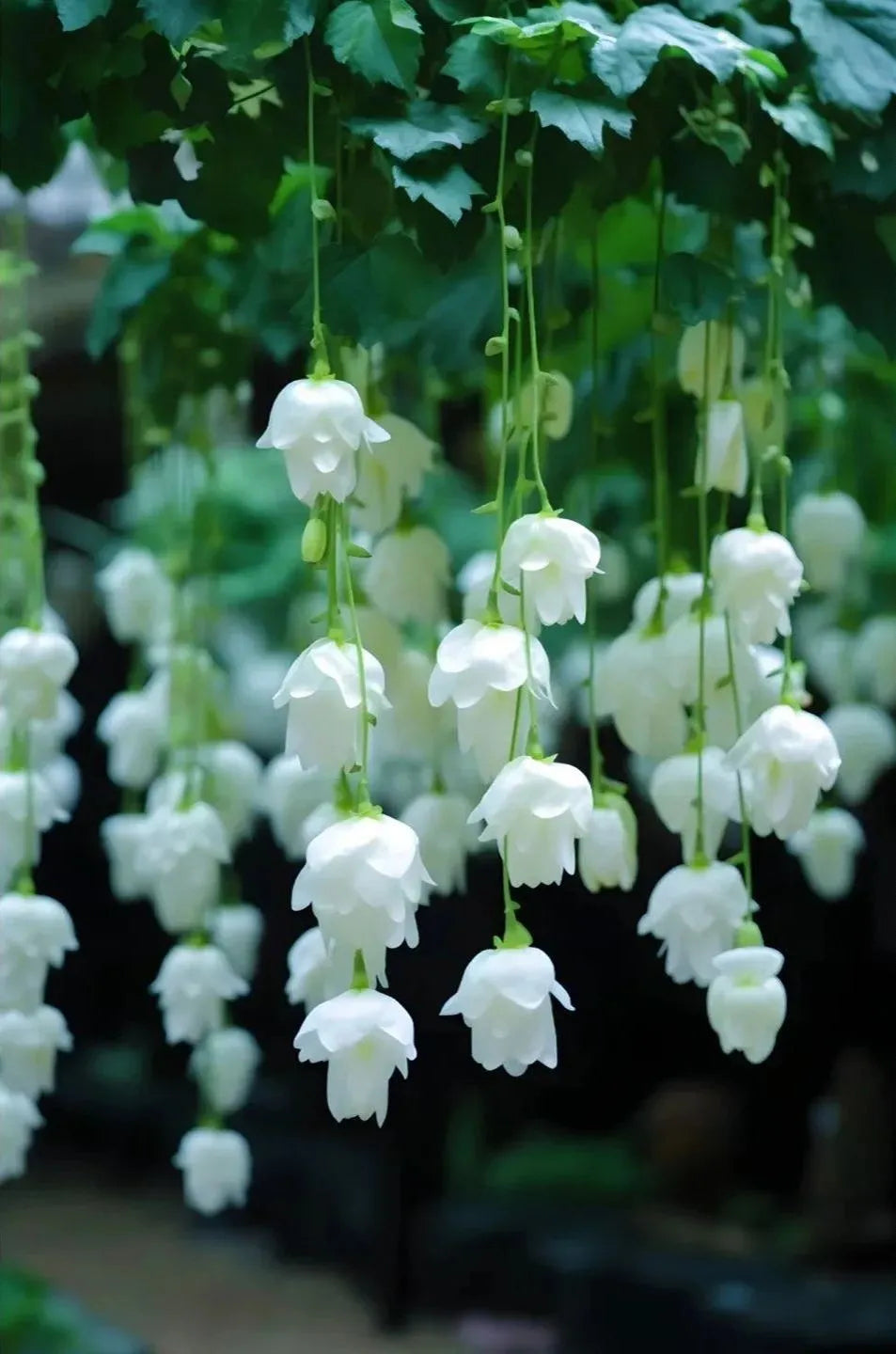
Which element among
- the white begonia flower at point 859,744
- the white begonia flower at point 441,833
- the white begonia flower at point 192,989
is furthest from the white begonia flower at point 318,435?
the white begonia flower at point 859,744

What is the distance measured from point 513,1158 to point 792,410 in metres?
1.13

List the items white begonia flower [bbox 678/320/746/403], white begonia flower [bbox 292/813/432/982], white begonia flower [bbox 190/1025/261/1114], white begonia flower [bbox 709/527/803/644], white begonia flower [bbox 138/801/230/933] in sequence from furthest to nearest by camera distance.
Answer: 1. white begonia flower [bbox 190/1025/261/1114]
2. white begonia flower [bbox 138/801/230/933]
3. white begonia flower [bbox 678/320/746/403]
4. white begonia flower [bbox 709/527/803/644]
5. white begonia flower [bbox 292/813/432/982]

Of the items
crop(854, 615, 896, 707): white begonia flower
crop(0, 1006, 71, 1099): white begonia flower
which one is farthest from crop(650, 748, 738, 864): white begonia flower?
crop(854, 615, 896, 707): white begonia flower

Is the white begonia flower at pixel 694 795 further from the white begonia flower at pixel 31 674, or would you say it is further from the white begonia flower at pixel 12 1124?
the white begonia flower at pixel 12 1124

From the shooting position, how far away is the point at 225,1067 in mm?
1086

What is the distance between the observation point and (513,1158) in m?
2.05

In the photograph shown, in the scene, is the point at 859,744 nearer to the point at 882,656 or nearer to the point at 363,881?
the point at 882,656

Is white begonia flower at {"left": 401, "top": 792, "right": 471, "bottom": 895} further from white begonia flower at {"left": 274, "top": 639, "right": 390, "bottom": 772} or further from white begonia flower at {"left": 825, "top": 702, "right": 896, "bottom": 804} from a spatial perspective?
white begonia flower at {"left": 825, "top": 702, "right": 896, "bottom": 804}

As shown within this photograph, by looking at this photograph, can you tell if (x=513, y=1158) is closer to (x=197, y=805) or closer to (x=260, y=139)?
(x=197, y=805)

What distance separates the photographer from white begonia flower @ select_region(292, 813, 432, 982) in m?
0.59

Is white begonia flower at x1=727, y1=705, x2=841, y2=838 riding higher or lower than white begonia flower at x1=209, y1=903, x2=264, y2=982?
higher

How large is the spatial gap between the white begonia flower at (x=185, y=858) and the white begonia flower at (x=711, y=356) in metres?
0.40

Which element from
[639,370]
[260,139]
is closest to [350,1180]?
[639,370]

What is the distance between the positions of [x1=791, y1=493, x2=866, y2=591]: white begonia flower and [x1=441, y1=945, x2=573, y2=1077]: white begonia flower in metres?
0.47
